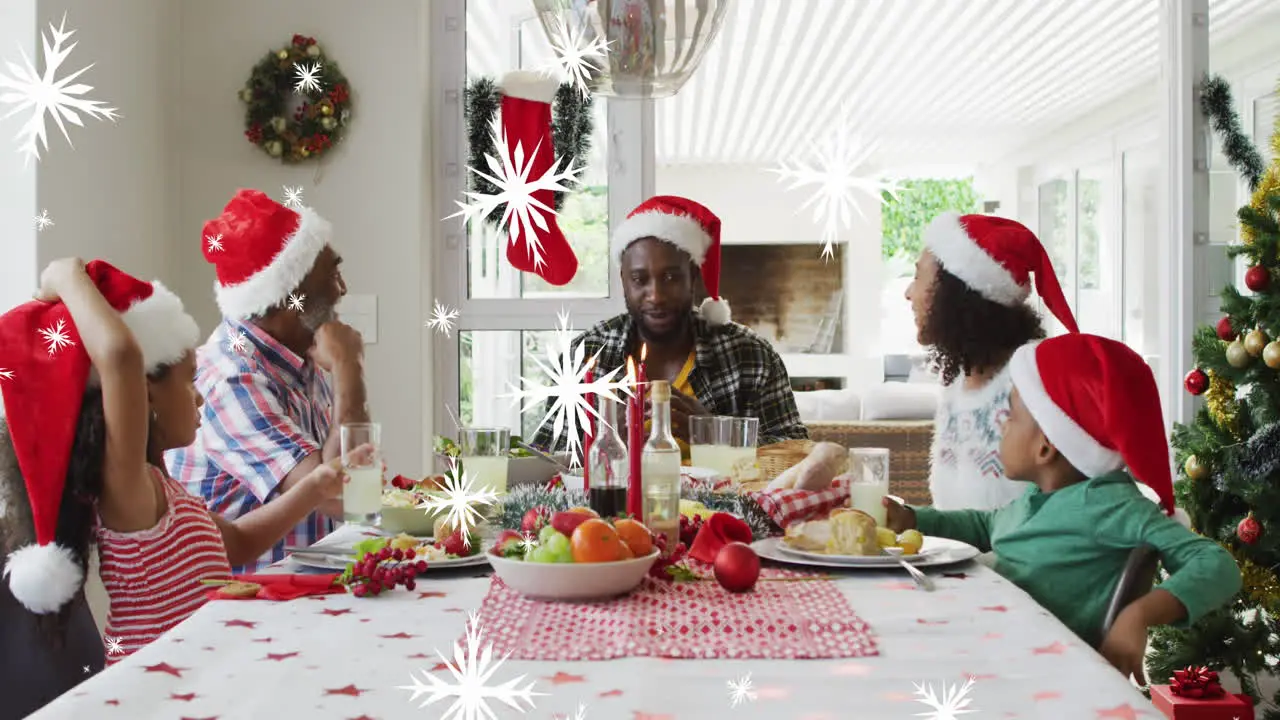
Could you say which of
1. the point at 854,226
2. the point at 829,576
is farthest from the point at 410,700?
the point at 854,226

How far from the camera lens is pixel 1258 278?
3.06 m

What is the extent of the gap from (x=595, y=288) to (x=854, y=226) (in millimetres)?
9349

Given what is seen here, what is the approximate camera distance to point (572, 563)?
3.96 feet

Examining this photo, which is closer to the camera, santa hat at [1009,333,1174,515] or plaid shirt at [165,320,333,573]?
santa hat at [1009,333,1174,515]

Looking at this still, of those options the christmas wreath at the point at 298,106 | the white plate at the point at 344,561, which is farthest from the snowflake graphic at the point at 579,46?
the christmas wreath at the point at 298,106

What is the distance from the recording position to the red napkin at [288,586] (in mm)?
1231

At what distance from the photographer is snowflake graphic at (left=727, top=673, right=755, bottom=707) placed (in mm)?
898

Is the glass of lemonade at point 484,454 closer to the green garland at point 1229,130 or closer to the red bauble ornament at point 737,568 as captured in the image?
the red bauble ornament at point 737,568

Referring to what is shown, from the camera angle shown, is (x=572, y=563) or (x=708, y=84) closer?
(x=572, y=563)

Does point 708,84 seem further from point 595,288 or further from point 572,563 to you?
point 572,563

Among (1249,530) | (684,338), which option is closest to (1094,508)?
(684,338)

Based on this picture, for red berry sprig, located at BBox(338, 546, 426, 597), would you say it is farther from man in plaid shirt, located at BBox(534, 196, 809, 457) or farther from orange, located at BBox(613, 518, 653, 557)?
man in plaid shirt, located at BBox(534, 196, 809, 457)

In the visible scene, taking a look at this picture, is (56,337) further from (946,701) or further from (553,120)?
(553,120)

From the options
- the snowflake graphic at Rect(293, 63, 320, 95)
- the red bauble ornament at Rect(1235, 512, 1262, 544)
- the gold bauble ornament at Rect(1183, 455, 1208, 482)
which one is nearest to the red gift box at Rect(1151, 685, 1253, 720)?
the red bauble ornament at Rect(1235, 512, 1262, 544)
